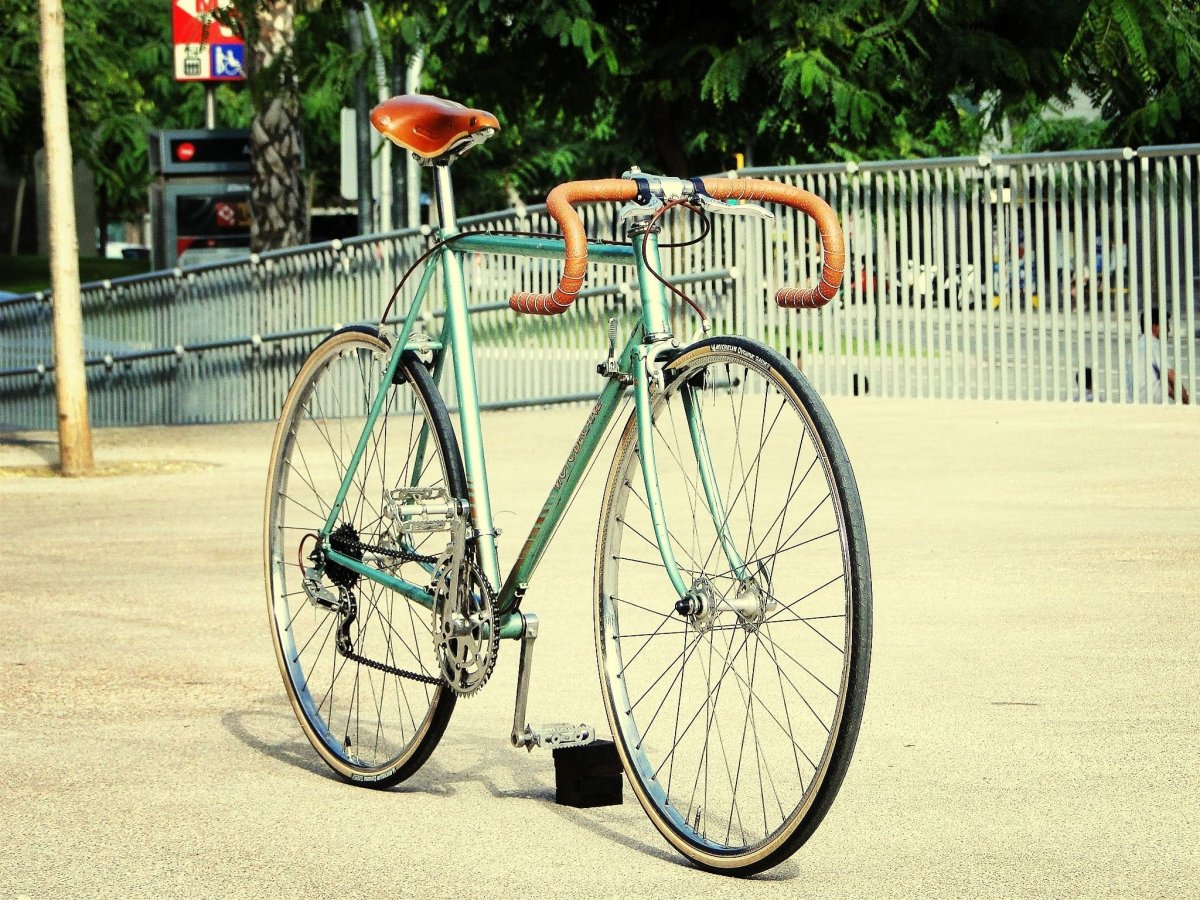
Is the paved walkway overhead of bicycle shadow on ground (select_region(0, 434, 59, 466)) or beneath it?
beneath

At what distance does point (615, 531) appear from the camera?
13.5 feet

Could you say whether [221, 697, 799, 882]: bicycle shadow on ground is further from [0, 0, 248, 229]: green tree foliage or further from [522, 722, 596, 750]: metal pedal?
[0, 0, 248, 229]: green tree foliage

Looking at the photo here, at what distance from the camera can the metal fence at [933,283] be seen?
1368 cm

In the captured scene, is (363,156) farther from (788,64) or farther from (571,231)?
(571,231)

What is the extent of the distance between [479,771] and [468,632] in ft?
2.21

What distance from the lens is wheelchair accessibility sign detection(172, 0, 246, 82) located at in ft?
71.6

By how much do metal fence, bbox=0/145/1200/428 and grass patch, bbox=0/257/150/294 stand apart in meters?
27.9

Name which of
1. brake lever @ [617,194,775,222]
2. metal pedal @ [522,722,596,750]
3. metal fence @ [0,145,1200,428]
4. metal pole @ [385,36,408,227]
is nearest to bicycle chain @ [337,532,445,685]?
metal pedal @ [522,722,596,750]

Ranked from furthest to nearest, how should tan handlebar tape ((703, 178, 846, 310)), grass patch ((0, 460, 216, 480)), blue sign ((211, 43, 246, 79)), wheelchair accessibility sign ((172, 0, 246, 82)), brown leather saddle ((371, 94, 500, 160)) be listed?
blue sign ((211, 43, 246, 79)) < wheelchair accessibility sign ((172, 0, 246, 82)) < grass patch ((0, 460, 216, 480)) < brown leather saddle ((371, 94, 500, 160)) < tan handlebar tape ((703, 178, 846, 310))

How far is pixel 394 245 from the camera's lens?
1706cm

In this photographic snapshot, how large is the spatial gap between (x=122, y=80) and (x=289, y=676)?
104 ft

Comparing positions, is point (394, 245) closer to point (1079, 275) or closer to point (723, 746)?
point (1079, 275)

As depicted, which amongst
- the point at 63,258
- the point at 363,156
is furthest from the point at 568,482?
the point at 363,156

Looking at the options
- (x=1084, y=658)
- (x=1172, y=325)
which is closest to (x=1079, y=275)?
(x=1172, y=325)
